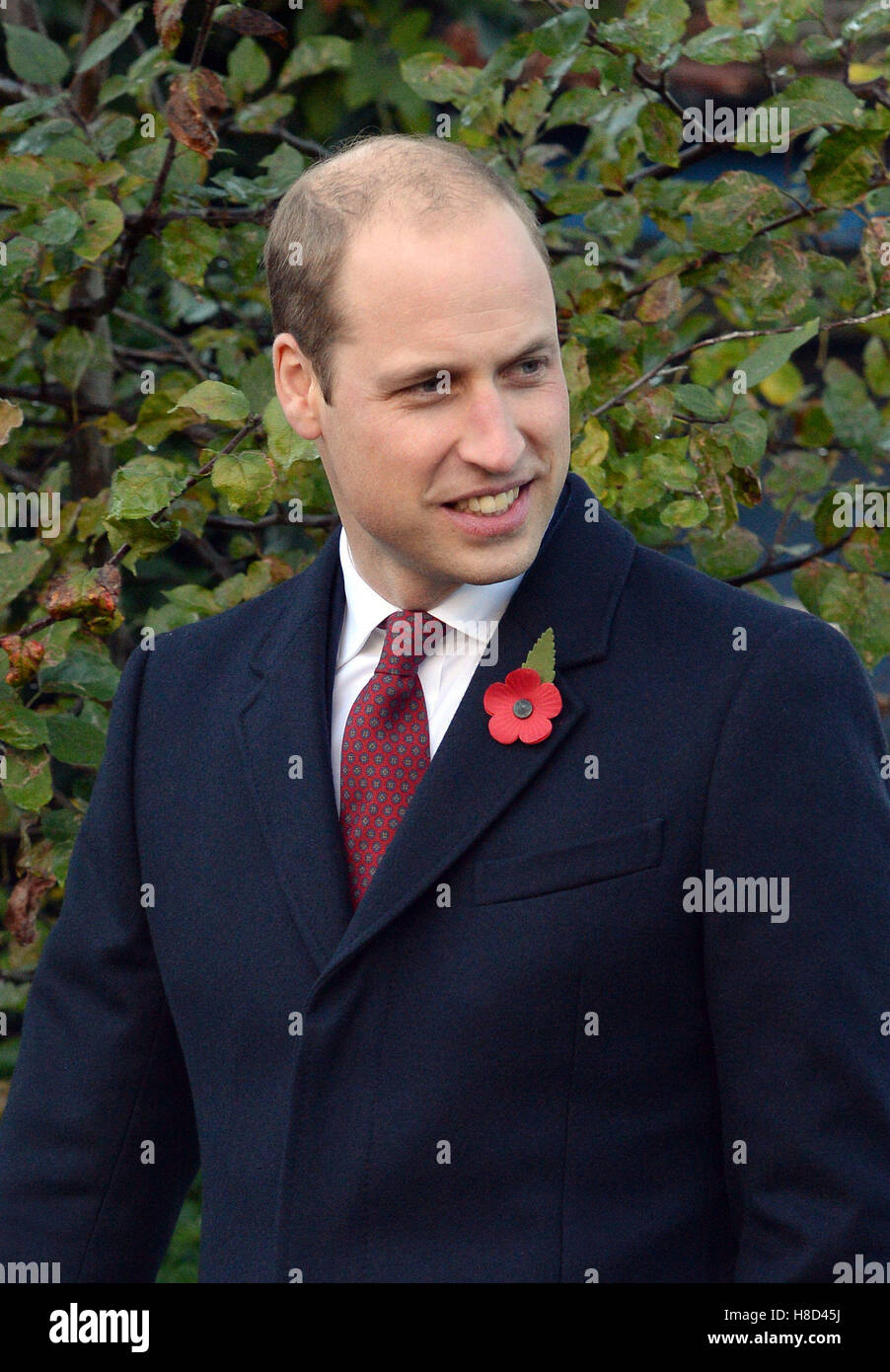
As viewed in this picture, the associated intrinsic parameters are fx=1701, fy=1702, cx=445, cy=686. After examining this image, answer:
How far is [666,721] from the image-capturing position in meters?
1.79

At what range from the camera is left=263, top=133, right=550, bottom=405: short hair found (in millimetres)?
1821

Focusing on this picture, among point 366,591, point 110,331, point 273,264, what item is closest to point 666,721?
point 366,591

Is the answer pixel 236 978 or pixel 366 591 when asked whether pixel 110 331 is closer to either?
pixel 366 591

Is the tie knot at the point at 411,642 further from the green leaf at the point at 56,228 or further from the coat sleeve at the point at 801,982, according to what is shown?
the green leaf at the point at 56,228

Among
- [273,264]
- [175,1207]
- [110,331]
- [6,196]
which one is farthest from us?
[110,331]

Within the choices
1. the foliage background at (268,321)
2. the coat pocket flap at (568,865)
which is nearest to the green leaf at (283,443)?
the foliage background at (268,321)

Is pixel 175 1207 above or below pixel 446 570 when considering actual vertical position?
below

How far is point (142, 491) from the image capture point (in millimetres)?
2438

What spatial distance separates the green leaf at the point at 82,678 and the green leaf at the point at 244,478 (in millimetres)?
353

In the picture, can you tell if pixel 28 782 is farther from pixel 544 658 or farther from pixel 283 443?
pixel 544 658
